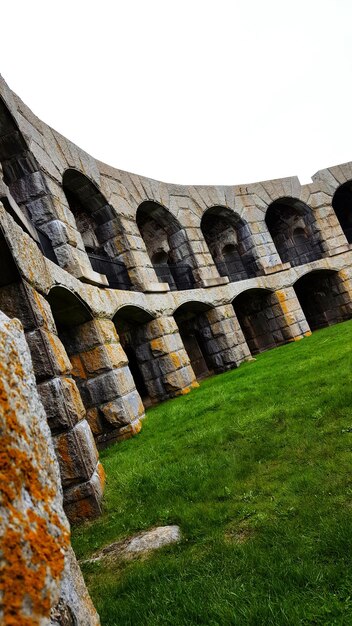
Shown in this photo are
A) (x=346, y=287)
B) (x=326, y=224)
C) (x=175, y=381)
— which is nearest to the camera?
(x=175, y=381)

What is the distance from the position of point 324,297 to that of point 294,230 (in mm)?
3234

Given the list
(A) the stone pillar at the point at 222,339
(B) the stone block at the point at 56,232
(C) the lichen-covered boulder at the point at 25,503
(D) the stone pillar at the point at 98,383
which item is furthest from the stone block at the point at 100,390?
(A) the stone pillar at the point at 222,339

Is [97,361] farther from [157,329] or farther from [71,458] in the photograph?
[157,329]

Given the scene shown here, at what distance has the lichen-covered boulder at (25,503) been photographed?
2.51 ft

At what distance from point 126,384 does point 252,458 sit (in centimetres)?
360

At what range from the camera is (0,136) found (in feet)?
21.6

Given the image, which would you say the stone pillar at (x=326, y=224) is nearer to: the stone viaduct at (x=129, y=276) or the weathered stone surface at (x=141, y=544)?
the stone viaduct at (x=129, y=276)

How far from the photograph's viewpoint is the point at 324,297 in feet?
54.5

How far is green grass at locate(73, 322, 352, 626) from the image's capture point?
1.97 m

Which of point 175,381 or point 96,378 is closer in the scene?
point 96,378

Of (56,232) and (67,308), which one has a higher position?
(56,232)

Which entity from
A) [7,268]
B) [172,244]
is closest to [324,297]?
[172,244]

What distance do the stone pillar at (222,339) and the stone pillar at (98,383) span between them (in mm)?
5661

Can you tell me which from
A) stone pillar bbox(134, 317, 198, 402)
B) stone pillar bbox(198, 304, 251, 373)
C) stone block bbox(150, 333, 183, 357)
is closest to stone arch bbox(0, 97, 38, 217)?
stone pillar bbox(134, 317, 198, 402)
